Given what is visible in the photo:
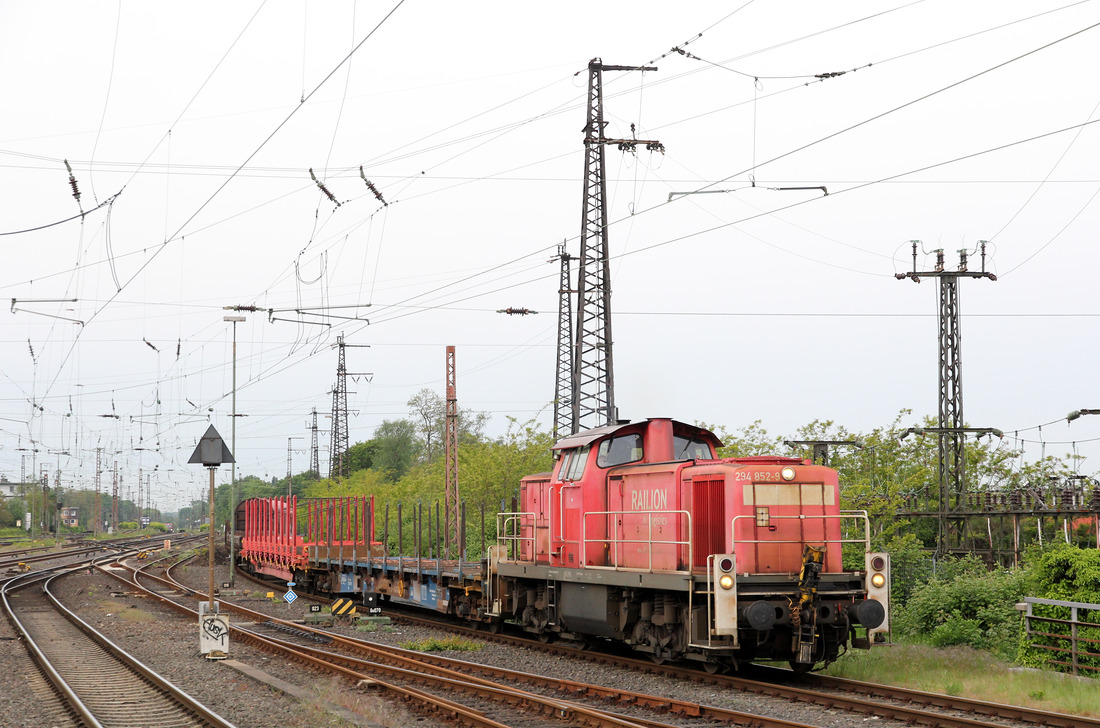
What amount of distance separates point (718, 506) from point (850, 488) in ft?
51.2

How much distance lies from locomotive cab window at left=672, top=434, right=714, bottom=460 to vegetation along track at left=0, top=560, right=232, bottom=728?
725 cm

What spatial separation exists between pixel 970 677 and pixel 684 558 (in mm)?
3753

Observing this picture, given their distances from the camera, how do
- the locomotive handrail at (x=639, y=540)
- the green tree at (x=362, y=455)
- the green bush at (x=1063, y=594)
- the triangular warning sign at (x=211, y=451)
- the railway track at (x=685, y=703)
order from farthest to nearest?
the green tree at (x=362, y=455)
the triangular warning sign at (x=211, y=451)
the green bush at (x=1063, y=594)
the locomotive handrail at (x=639, y=540)
the railway track at (x=685, y=703)

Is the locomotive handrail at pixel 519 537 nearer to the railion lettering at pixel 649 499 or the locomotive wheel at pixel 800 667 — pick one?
the railion lettering at pixel 649 499

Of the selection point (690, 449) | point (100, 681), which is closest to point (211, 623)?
point (100, 681)

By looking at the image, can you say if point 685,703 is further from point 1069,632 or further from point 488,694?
point 1069,632

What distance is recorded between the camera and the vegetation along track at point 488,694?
1018cm

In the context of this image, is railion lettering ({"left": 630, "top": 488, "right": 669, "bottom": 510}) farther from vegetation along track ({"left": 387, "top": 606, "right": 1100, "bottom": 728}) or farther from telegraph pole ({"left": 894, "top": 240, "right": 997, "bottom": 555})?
telegraph pole ({"left": 894, "top": 240, "right": 997, "bottom": 555})

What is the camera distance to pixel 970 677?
40.7 feet

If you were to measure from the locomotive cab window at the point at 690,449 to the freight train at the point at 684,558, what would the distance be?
2 cm

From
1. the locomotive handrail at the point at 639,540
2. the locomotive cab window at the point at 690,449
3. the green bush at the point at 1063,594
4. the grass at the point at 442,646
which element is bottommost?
the grass at the point at 442,646

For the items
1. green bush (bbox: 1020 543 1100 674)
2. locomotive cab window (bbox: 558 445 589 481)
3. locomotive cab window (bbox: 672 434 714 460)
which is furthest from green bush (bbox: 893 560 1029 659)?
locomotive cab window (bbox: 558 445 589 481)

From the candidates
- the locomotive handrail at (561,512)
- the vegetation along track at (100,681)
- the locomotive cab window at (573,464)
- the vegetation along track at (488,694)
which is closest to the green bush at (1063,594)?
the vegetation along track at (488,694)

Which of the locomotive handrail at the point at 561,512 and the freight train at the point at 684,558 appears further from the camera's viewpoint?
the locomotive handrail at the point at 561,512
